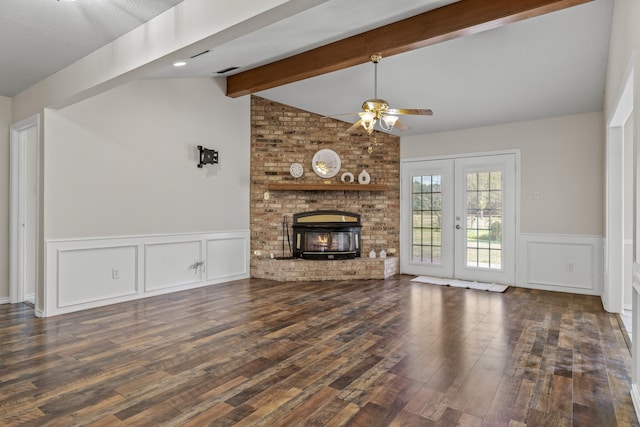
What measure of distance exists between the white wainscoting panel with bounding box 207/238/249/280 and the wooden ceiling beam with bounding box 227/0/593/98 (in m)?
2.46

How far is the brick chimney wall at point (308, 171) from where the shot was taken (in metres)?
6.51

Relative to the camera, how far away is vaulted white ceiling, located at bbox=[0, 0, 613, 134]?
2914mm

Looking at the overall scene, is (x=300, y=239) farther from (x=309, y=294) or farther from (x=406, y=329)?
(x=406, y=329)

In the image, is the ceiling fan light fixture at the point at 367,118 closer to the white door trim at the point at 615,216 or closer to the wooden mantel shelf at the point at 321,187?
the wooden mantel shelf at the point at 321,187

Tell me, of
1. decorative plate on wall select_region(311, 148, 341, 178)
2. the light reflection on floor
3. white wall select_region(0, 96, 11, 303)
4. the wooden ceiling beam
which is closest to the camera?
the wooden ceiling beam

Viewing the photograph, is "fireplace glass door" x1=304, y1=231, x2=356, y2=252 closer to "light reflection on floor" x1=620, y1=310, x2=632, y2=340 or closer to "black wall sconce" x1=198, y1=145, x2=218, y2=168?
"black wall sconce" x1=198, y1=145, x2=218, y2=168

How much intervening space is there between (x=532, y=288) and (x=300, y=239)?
145 inches

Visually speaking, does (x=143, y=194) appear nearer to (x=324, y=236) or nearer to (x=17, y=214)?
(x=17, y=214)

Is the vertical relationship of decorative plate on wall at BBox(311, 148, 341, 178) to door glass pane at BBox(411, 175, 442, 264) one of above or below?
above

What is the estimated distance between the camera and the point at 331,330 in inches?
148

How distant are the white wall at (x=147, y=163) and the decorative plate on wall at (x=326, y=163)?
117cm

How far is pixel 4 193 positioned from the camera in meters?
4.80

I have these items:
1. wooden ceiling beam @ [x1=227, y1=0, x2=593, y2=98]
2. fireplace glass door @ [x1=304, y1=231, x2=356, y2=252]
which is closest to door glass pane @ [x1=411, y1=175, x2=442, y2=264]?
fireplace glass door @ [x1=304, y1=231, x2=356, y2=252]

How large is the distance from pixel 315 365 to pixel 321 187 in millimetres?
3902
